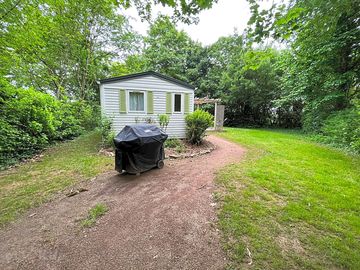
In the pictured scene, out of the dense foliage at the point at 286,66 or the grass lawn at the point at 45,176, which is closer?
the dense foliage at the point at 286,66

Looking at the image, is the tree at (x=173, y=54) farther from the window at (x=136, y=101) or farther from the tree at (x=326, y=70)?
the window at (x=136, y=101)

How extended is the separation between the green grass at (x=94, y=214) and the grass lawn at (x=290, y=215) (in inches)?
74.6

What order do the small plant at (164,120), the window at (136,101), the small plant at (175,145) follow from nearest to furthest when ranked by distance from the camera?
the small plant at (175,145) < the small plant at (164,120) < the window at (136,101)

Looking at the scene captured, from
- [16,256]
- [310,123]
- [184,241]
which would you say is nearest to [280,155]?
[184,241]

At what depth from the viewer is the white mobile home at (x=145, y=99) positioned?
7.17 meters

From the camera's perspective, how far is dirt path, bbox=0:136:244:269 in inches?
75.7

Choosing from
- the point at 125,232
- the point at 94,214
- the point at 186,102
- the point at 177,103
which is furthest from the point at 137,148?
the point at 186,102

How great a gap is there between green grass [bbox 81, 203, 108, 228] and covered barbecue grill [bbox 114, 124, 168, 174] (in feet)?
4.26

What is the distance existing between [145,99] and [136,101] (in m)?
0.40

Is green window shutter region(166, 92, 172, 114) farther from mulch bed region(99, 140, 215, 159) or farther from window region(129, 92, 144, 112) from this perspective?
mulch bed region(99, 140, 215, 159)

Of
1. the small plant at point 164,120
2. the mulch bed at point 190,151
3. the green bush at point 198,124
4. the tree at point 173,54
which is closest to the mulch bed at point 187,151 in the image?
the mulch bed at point 190,151

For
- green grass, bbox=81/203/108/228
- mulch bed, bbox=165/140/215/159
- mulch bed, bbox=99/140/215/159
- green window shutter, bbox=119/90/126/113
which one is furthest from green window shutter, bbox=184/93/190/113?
green grass, bbox=81/203/108/228

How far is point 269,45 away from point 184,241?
271 centimetres

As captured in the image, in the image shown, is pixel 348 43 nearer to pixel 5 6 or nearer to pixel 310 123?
pixel 310 123
